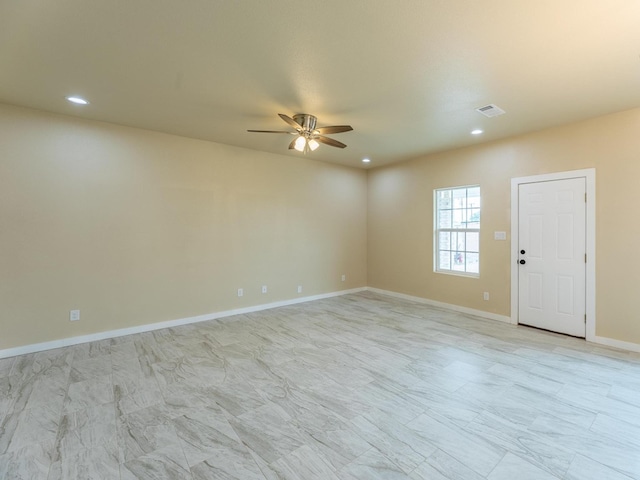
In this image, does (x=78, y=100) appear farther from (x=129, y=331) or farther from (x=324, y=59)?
(x=129, y=331)

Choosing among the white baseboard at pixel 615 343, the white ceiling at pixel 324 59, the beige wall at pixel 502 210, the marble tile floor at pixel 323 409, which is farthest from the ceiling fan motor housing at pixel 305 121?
the white baseboard at pixel 615 343

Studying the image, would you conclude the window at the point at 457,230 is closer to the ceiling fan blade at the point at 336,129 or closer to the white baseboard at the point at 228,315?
the white baseboard at the point at 228,315

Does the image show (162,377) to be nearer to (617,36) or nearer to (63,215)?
(63,215)

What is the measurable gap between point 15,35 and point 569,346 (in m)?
6.14

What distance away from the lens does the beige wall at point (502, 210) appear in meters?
3.34

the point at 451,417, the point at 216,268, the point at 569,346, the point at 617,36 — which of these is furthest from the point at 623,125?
the point at 216,268

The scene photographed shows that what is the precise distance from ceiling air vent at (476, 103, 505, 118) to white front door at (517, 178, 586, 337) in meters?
1.40

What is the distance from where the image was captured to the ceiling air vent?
321cm

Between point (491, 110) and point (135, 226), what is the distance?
479 cm

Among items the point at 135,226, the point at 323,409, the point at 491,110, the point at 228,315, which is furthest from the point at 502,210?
the point at 135,226

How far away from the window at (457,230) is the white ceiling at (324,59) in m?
1.57

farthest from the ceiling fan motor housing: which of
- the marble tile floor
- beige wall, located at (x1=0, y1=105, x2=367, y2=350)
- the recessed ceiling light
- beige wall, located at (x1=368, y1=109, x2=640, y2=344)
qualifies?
beige wall, located at (x1=368, y1=109, x2=640, y2=344)

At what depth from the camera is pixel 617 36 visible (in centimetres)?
204

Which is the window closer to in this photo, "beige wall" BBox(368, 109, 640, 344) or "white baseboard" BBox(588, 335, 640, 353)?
"beige wall" BBox(368, 109, 640, 344)
